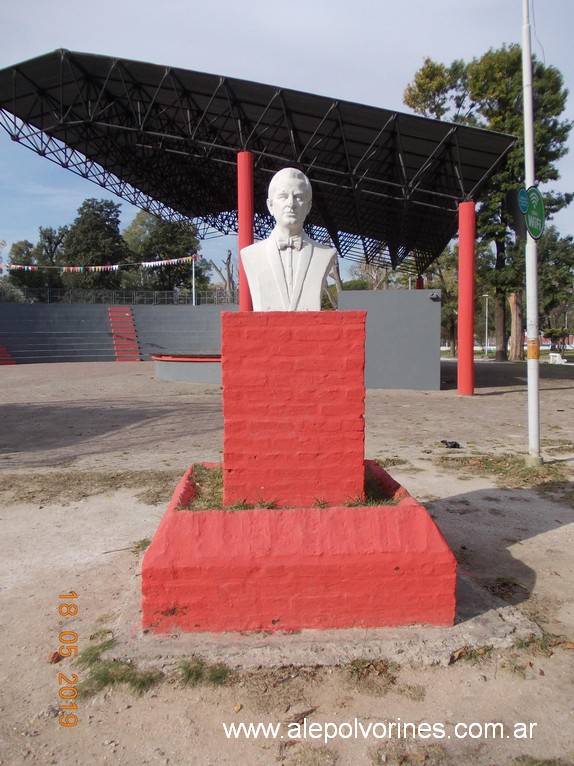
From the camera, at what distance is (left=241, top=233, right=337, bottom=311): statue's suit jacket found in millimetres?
3145

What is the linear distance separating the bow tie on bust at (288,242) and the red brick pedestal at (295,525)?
0.63m

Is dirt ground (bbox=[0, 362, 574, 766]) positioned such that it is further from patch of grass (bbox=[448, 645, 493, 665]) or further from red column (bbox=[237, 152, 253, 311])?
red column (bbox=[237, 152, 253, 311])

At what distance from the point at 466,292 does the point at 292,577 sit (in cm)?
1108

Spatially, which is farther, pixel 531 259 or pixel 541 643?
pixel 531 259

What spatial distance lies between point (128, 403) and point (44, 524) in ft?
23.7

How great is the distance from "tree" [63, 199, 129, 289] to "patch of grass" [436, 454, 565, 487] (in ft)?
132

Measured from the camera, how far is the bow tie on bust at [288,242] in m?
3.18

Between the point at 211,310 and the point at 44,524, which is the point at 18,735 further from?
the point at 211,310

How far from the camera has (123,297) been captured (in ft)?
105

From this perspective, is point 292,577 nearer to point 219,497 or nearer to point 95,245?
point 219,497

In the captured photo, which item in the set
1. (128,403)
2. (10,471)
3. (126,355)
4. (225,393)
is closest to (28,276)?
(126,355)

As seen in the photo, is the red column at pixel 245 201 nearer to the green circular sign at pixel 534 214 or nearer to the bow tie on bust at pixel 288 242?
the green circular sign at pixel 534 214

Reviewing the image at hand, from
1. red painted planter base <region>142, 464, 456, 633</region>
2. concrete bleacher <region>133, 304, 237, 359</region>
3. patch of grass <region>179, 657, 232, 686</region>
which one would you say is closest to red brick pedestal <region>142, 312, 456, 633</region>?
red painted planter base <region>142, 464, 456, 633</region>
